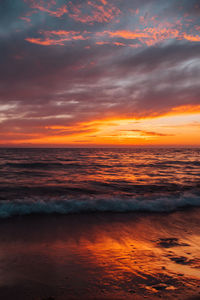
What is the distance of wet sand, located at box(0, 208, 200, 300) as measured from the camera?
8.43 feet

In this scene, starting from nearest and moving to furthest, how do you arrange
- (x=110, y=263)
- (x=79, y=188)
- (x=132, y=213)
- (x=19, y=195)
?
(x=110, y=263) → (x=132, y=213) → (x=19, y=195) → (x=79, y=188)

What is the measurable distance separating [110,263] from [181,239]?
2.07m

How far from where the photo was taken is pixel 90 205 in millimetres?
7152

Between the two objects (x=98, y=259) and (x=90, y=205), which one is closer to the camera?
(x=98, y=259)

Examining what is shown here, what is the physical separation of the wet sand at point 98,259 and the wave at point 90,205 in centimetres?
78

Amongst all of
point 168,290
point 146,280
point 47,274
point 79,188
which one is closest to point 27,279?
point 47,274

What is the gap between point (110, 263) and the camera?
3281 mm

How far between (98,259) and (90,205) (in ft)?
12.2

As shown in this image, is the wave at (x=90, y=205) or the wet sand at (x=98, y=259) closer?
the wet sand at (x=98, y=259)

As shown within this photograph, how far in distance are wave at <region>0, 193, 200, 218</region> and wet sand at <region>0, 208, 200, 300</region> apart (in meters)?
0.78

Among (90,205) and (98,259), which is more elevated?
(98,259)

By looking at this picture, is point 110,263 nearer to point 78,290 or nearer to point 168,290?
point 78,290

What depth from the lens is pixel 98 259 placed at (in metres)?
3.44

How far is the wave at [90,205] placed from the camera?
252 inches
